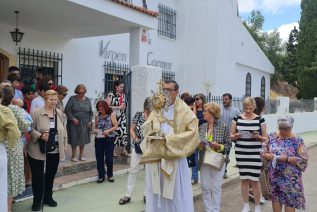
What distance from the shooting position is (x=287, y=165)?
495cm

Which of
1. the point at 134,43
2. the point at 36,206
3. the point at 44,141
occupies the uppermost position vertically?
the point at 134,43

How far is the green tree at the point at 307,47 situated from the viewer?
28219mm

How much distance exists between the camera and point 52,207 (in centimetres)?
588

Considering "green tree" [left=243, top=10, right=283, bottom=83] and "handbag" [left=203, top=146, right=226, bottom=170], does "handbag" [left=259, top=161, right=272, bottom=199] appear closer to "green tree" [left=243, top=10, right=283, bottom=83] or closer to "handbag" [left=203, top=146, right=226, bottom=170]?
"handbag" [left=203, top=146, right=226, bottom=170]

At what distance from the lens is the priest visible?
461 cm

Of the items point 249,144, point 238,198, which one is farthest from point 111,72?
point 249,144

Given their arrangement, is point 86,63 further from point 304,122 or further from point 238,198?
point 304,122

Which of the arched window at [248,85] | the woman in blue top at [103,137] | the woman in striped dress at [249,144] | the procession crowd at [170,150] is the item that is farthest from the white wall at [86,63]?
the arched window at [248,85]

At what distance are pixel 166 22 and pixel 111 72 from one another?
5010 millimetres

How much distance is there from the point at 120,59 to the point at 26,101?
813cm

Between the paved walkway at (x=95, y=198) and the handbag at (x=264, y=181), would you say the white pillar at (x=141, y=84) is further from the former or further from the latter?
the handbag at (x=264, y=181)

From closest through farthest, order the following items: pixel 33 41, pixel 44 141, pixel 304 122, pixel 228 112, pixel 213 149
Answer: pixel 44 141 → pixel 213 149 → pixel 228 112 → pixel 33 41 → pixel 304 122

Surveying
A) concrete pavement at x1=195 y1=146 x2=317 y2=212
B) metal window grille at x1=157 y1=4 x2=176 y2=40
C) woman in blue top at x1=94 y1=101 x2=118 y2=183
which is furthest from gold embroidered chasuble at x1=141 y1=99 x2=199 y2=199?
metal window grille at x1=157 y1=4 x2=176 y2=40

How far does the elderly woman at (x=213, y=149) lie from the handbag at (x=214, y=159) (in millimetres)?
63
